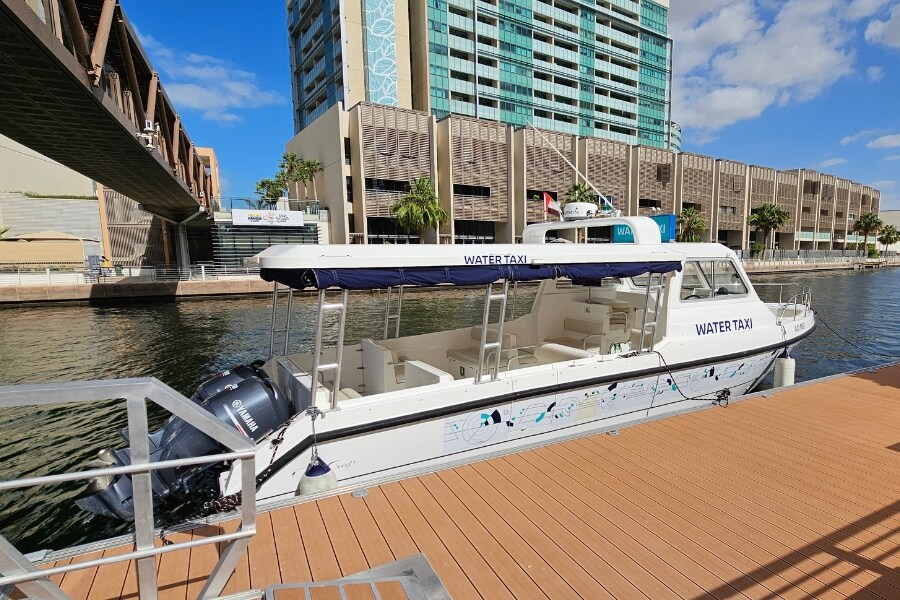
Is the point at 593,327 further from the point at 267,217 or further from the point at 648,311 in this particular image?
the point at 267,217

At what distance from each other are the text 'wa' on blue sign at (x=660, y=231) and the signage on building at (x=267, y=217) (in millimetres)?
31705

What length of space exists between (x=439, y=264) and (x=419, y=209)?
35.7 meters

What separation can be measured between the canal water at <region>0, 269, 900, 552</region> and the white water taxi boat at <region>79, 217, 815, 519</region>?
1.99 metres

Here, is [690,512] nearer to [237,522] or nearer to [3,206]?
[237,522]

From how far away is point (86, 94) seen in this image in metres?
11.4

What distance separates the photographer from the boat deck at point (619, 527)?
2930mm

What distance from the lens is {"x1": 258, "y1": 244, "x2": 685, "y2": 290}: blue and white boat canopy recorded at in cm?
436

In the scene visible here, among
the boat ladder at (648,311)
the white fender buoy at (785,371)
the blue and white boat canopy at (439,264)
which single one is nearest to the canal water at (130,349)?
the boat ladder at (648,311)

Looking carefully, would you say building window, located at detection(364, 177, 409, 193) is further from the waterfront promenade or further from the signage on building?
the waterfront promenade

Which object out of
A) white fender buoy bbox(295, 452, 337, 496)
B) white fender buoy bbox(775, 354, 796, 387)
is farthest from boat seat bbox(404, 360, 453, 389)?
white fender buoy bbox(775, 354, 796, 387)

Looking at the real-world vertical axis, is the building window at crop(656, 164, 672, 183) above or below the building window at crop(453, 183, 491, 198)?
above

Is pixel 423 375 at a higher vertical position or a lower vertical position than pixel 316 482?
higher

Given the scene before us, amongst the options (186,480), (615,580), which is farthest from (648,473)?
(186,480)

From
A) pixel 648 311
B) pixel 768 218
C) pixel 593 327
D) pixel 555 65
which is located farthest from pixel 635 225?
pixel 768 218
